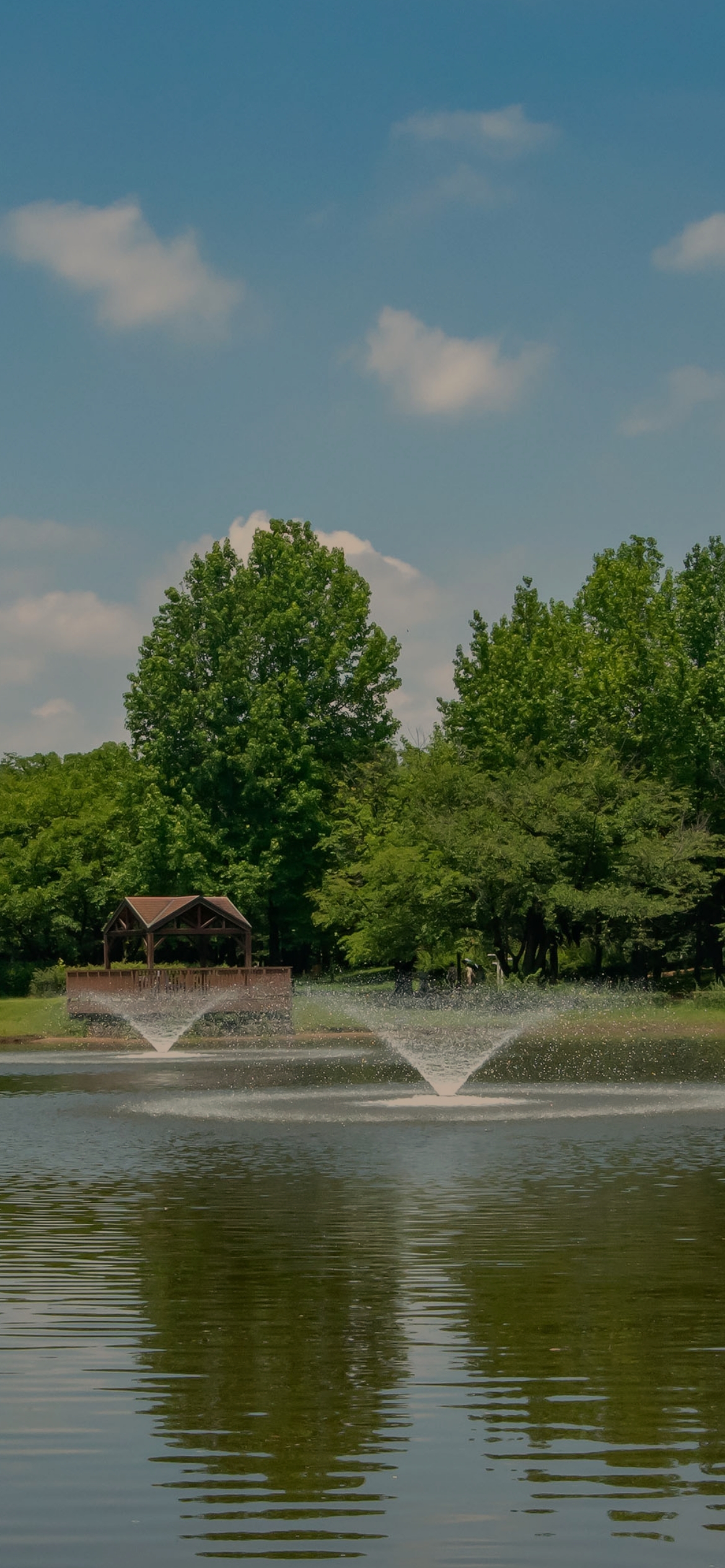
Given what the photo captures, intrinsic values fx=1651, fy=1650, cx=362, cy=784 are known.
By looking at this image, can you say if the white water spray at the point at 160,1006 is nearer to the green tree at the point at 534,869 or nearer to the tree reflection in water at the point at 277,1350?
the green tree at the point at 534,869

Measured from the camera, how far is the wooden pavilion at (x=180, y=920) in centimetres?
6762

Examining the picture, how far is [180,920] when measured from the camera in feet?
229

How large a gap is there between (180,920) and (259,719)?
47.7ft

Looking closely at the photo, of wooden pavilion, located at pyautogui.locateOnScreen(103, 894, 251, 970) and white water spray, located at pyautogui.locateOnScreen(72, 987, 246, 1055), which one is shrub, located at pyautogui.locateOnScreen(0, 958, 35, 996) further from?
white water spray, located at pyautogui.locateOnScreen(72, 987, 246, 1055)

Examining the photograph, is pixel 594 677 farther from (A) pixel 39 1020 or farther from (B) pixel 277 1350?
(B) pixel 277 1350

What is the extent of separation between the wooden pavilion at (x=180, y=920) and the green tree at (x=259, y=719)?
8957mm

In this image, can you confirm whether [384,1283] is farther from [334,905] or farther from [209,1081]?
[334,905]

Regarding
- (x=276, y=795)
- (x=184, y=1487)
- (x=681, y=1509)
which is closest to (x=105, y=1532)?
(x=184, y=1487)

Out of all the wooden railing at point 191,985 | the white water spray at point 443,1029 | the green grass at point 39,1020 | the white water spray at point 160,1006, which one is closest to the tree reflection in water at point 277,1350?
the white water spray at point 443,1029

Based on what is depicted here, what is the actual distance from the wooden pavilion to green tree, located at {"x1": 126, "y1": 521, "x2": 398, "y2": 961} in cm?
896

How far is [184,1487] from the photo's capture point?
8.77m

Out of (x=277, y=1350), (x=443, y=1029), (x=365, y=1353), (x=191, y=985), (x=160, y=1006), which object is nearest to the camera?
(x=365, y=1353)

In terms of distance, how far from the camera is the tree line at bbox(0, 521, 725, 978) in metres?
70.3

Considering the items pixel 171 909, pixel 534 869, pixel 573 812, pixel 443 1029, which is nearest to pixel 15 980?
pixel 171 909
